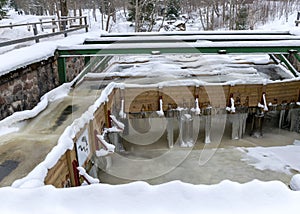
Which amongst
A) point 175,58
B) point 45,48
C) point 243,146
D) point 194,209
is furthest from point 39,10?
point 194,209

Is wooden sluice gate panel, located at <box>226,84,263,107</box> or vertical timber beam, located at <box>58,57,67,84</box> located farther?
wooden sluice gate panel, located at <box>226,84,263,107</box>

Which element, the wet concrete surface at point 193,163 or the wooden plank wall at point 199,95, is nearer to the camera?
the wet concrete surface at point 193,163

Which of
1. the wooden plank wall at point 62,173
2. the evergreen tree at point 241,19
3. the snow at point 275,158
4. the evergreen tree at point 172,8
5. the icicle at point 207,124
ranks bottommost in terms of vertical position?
the snow at point 275,158

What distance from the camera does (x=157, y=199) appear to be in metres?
1.92

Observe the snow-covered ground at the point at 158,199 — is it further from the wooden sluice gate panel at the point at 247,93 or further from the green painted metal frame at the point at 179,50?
the wooden sluice gate panel at the point at 247,93

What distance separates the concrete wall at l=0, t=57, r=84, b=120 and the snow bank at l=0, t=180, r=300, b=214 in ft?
16.2

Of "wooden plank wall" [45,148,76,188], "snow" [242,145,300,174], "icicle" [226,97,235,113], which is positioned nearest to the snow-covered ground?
"wooden plank wall" [45,148,76,188]

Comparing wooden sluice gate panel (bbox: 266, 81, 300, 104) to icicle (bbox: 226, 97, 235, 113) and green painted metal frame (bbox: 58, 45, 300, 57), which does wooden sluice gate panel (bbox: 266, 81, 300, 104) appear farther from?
green painted metal frame (bbox: 58, 45, 300, 57)

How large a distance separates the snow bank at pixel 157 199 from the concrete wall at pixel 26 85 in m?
4.92

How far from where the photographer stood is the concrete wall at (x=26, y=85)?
6.36 metres

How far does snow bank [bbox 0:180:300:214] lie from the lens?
1823 mm

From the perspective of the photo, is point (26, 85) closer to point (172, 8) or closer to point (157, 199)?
point (157, 199)

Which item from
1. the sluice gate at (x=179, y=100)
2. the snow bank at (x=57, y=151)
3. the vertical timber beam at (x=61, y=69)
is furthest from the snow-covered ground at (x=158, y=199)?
the vertical timber beam at (x=61, y=69)

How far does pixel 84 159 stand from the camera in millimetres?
5652
